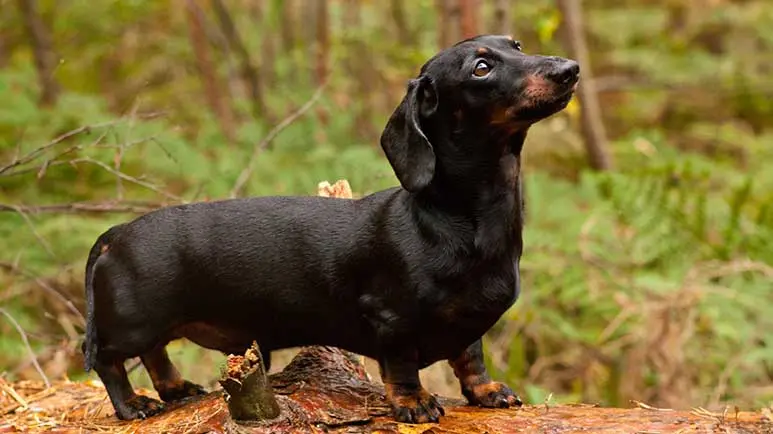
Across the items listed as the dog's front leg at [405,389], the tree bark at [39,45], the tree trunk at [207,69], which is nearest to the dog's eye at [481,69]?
the dog's front leg at [405,389]

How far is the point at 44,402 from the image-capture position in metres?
4.20

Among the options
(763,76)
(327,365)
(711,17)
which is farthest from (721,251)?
(711,17)

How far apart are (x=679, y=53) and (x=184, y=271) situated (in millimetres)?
11972

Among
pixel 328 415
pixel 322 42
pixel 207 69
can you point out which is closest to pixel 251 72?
pixel 322 42

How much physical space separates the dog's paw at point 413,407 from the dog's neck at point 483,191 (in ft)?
1.77

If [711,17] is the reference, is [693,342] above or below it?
below

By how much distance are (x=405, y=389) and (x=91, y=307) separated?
121cm

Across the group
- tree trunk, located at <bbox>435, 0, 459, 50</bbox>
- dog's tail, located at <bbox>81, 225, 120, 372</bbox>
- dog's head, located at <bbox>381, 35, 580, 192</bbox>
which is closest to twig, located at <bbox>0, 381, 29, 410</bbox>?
dog's tail, located at <bbox>81, 225, 120, 372</bbox>

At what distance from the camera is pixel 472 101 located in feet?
10.4

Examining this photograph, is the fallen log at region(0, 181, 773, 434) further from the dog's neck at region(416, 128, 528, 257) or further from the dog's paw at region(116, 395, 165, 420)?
the dog's neck at region(416, 128, 528, 257)

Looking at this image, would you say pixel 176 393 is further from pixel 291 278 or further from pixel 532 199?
pixel 532 199

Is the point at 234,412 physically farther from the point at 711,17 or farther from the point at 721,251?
the point at 711,17

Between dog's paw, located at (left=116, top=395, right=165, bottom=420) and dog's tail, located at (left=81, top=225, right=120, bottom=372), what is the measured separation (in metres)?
0.20

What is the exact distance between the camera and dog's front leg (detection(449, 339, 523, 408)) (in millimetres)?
3600
